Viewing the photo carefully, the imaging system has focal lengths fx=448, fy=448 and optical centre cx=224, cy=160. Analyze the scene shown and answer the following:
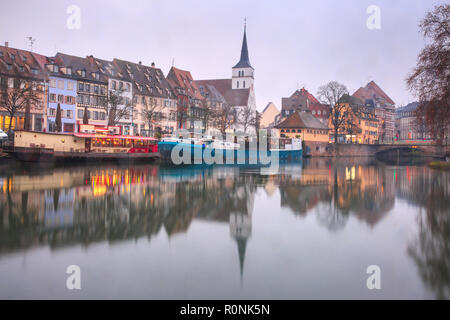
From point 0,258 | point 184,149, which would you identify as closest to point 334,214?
point 0,258

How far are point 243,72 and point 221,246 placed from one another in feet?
385

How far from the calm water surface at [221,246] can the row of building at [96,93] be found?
3555cm

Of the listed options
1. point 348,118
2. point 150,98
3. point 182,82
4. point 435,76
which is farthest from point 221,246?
point 348,118

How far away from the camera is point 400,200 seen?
744 inches

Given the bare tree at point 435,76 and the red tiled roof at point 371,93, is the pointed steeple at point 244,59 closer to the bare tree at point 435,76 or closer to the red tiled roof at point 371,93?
the red tiled roof at point 371,93

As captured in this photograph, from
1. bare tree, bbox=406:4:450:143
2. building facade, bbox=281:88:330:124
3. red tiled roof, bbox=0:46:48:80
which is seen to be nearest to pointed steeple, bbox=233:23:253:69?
building facade, bbox=281:88:330:124

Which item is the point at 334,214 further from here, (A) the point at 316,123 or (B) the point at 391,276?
(A) the point at 316,123

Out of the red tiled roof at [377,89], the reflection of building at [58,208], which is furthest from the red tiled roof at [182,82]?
the red tiled roof at [377,89]

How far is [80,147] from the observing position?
152 ft

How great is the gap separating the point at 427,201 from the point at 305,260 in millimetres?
11199

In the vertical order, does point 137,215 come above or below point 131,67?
below

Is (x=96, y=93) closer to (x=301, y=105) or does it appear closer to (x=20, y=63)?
(x=20, y=63)

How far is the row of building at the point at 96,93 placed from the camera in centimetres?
5538
